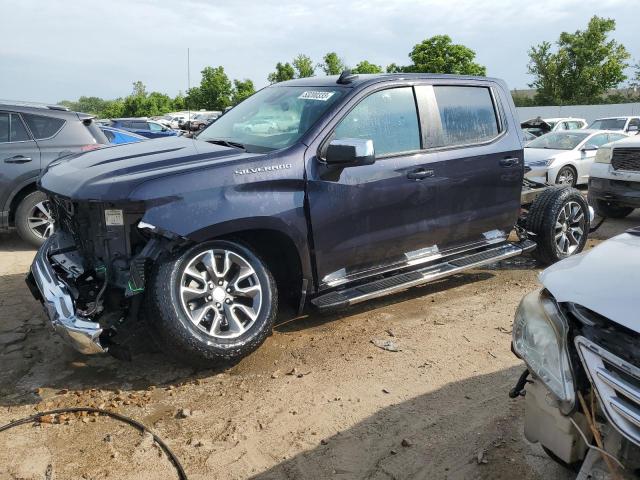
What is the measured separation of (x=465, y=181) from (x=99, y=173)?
2.92m

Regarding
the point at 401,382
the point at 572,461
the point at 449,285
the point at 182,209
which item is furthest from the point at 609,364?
the point at 449,285

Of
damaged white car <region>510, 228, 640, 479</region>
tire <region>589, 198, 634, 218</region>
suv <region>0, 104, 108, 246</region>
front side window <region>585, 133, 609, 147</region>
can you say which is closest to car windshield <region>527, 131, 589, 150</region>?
front side window <region>585, 133, 609, 147</region>

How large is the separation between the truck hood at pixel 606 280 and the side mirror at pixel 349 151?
69.8 inches

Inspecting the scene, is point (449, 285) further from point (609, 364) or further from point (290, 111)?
point (609, 364)

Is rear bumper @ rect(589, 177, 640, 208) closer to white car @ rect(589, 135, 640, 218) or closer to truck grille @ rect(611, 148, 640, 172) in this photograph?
white car @ rect(589, 135, 640, 218)

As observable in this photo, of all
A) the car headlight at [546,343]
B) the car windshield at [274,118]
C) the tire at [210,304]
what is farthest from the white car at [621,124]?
the car headlight at [546,343]

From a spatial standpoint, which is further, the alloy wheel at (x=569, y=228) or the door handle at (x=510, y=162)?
the alloy wheel at (x=569, y=228)

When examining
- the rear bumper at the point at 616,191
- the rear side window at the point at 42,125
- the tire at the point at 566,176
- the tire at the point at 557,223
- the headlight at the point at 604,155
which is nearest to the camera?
the tire at the point at 557,223

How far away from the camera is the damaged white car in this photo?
1.78 meters

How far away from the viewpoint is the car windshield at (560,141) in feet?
42.4

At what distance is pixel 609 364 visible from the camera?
182 cm

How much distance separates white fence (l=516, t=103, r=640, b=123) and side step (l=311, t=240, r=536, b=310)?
31.1 meters

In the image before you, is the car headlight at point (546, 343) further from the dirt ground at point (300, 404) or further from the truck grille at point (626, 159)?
the truck grille at point (626, 159)

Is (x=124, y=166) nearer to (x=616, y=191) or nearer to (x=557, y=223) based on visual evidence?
(x=557, y=223)
